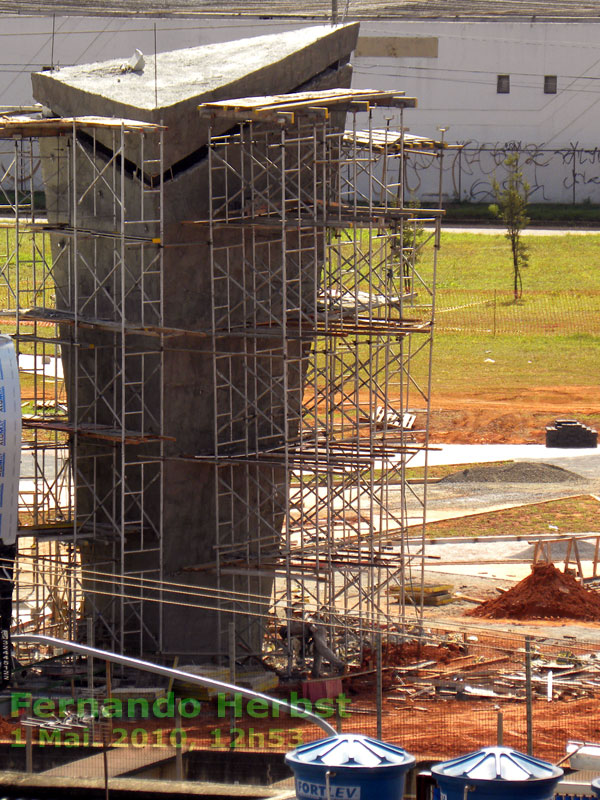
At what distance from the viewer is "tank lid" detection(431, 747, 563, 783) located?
10.9m

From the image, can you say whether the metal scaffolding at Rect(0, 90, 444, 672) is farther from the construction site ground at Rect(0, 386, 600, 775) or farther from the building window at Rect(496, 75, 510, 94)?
the building window at Rect(496, 75, 510, 94)

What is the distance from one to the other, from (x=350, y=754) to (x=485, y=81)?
2544 inches

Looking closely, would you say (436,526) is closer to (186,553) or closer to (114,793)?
(186,553)

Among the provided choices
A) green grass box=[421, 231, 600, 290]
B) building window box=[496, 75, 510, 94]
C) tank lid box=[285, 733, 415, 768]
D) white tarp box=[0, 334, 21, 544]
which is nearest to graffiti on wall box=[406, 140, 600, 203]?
building window box=[496, 75, 510, 94]

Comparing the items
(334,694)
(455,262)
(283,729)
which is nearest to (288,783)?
(283,729)

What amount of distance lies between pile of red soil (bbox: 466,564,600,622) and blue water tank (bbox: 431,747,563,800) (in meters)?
13.4

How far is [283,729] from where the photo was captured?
57.7 feet

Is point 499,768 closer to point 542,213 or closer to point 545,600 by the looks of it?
point 545,600

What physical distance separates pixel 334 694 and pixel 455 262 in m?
43.6

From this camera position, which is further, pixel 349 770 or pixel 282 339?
pixel 282 339

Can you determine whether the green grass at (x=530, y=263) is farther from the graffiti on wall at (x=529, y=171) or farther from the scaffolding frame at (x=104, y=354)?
the scaffolding frame at (x=104, y=354)

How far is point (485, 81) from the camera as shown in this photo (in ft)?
238

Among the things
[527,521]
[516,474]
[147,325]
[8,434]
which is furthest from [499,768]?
[516,474]

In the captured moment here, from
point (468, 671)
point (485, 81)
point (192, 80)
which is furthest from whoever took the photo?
point (485, 81)
